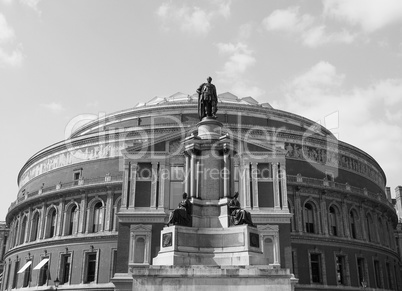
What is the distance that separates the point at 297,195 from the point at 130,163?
1762 centimetres

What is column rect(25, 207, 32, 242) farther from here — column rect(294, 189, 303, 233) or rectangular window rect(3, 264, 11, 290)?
column rect(294, 189, 303, 233)

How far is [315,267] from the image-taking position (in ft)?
149

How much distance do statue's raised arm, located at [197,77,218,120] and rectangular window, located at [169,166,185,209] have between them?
19.7m

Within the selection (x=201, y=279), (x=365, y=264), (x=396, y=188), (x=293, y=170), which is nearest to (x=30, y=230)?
(x=293, y=170)

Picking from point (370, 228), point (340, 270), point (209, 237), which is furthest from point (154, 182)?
point (370, 228)

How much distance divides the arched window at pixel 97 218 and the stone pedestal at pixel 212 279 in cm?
3210

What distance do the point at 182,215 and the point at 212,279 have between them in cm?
316

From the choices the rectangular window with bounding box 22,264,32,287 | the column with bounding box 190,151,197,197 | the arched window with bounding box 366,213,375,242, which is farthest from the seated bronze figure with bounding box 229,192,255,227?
the arched window with bounding box 366,213,375,242

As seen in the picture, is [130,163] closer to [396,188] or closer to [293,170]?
[293,170]

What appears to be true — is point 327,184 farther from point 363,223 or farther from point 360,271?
point 360,271

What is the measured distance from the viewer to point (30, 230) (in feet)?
166

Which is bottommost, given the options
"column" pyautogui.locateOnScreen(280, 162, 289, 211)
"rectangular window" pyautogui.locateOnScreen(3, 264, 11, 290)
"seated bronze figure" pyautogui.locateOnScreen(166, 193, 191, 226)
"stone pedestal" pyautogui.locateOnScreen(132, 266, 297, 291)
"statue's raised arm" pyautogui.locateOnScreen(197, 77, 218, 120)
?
"stone pedestal" pyautogui.locateOnScreen(132, 266, 297, 291)

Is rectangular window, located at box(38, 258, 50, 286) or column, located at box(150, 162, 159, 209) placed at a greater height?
column, located at box(150, 162, 159, 209)

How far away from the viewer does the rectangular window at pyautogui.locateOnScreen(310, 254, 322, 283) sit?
44938mm
